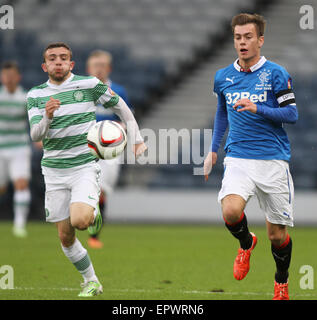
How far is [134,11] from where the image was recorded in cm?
1695

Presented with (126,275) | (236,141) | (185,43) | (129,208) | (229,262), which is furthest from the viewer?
(185,43)

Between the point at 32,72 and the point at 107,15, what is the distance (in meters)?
2.70

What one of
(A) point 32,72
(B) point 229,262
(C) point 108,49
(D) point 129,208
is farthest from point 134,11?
(B) point 229,262

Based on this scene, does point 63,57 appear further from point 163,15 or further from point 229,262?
point 163,15

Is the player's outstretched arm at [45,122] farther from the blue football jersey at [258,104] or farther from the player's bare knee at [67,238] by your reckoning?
the blue football jersey at [258,104]

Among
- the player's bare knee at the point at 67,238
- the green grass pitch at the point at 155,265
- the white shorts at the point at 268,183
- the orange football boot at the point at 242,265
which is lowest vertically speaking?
the green grass pitch at the point at 155,265

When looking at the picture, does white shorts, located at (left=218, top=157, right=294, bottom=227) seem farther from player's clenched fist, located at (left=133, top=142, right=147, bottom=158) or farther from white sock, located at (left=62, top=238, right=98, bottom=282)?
white sock, located at (left=62, top=238, right=98, bottom=282)

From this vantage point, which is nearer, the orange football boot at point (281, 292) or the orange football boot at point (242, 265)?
the orange football boot at point (281, 292)

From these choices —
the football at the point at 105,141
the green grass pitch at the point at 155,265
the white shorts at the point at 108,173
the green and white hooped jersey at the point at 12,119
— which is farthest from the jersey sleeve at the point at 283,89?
the green and white hooped jersey at the point at 12,119

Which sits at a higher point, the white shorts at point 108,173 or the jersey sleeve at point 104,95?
the jersey sleeve at point 104,95

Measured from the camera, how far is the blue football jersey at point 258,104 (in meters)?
5.47

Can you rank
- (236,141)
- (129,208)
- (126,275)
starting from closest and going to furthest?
(236,141) → (126,275) → (129,208)

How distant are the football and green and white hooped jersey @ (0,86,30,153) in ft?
17.7

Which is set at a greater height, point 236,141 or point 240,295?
point 236,141
